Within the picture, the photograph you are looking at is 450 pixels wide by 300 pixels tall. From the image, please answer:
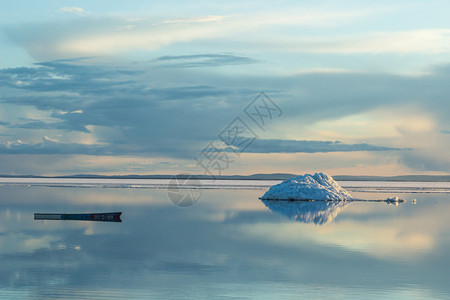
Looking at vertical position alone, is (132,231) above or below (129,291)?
above

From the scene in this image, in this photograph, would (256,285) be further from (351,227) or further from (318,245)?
(351,227)

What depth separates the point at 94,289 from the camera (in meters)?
24.8

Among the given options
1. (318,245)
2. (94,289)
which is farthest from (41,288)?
(318,245)

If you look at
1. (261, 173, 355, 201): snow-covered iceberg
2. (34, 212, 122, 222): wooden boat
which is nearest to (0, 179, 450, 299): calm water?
(34, 212, 122, 222): wooden boat

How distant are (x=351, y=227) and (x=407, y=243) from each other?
31.0 feet

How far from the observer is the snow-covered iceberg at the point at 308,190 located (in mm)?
84562

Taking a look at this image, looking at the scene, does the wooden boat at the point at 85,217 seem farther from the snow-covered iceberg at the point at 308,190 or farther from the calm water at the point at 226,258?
the snow-covered iceberg at the point at 308,190

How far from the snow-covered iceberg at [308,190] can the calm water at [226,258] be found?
26.0 meters

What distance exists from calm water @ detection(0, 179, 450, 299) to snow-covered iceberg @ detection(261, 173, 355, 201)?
25994mm

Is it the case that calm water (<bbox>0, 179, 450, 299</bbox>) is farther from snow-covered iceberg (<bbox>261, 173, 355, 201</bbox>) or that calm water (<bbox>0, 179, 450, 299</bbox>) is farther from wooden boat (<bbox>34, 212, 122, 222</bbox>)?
snow-covered iceberg (<bbox>261, 173, 355, 201</bbox>)

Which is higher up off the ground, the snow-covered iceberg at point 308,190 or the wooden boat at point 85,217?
the snow-covered iceberg at point 308,190

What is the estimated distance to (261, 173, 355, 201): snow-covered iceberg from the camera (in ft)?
277

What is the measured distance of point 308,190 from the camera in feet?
278

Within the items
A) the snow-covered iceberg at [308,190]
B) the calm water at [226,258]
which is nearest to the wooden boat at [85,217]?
the calm water at [226,258]
